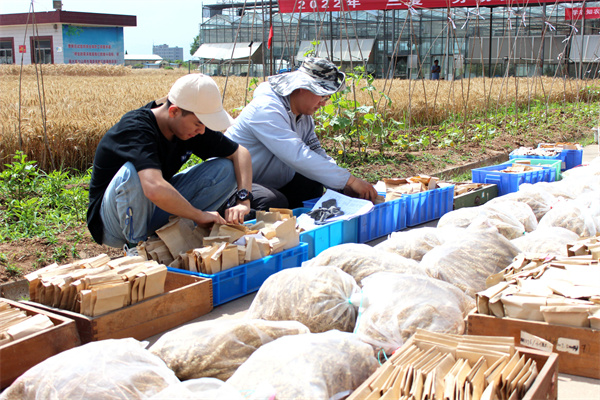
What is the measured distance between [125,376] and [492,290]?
5.56 feet

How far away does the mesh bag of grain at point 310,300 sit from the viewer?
8.67 ft

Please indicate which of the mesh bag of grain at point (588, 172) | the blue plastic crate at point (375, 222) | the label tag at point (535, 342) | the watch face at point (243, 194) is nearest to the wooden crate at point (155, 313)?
the watch face at point (243, 194)

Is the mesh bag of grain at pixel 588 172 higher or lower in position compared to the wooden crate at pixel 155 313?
higher

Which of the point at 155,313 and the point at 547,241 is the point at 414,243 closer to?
the point at 547,241

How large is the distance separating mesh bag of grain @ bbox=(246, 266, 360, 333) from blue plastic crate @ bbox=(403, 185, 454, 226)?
2.30 meters

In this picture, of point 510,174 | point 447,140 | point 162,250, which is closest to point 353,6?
point 447,140

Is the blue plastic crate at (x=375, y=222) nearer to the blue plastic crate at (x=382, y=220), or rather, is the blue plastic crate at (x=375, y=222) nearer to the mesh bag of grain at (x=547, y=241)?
the blue plastic crate at (x=382, y=220)

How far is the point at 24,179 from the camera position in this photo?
5.38 metres

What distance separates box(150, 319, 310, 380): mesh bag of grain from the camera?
222cm

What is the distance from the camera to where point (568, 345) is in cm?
242

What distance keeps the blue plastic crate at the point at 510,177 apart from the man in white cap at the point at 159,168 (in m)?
3.11

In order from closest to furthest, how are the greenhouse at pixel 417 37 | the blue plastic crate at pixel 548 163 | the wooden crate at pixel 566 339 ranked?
the wooden crate at pixel 566 339
the blue plastic crate at pixel 548 163
the greenhouse at pixel 417 37

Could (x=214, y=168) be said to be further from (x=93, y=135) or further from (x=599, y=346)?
(x=93, y=135)

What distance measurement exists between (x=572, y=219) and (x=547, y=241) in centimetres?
60
